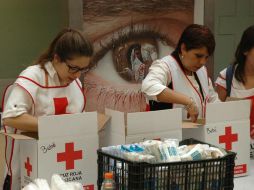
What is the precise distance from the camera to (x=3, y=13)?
180 inches

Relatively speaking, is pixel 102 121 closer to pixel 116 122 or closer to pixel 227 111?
pixel 116 122

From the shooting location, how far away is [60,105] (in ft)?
5.72

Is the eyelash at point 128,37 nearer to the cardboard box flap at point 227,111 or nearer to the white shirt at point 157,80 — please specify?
the white shirt at point 157,80

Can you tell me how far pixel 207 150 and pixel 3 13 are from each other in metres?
3.67

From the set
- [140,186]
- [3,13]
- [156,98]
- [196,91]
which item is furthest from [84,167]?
[3,13]

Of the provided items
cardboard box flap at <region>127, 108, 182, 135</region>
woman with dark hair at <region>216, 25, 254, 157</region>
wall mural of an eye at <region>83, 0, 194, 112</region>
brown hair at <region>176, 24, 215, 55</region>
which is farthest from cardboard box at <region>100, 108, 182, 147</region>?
wall mural of an eye at <region>83, 0, 194, 112</region>

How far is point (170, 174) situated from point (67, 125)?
15.9 inches

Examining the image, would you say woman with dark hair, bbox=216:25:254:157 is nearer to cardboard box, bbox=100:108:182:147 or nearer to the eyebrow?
cardboard box, bbox=100:108:182:147

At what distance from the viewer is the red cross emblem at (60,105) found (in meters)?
1.73

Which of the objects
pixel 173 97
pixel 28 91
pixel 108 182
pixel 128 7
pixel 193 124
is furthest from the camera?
pixel 128 7

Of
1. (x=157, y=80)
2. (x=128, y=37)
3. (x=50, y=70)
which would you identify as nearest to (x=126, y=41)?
(x=128, y=37)

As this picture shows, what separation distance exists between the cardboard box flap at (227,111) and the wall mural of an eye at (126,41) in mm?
1517

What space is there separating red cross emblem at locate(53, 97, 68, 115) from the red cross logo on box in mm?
259

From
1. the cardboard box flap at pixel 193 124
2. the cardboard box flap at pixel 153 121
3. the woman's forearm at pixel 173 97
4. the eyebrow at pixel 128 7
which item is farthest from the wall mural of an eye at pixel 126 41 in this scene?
the cardboard box flap at pixel 153 121
